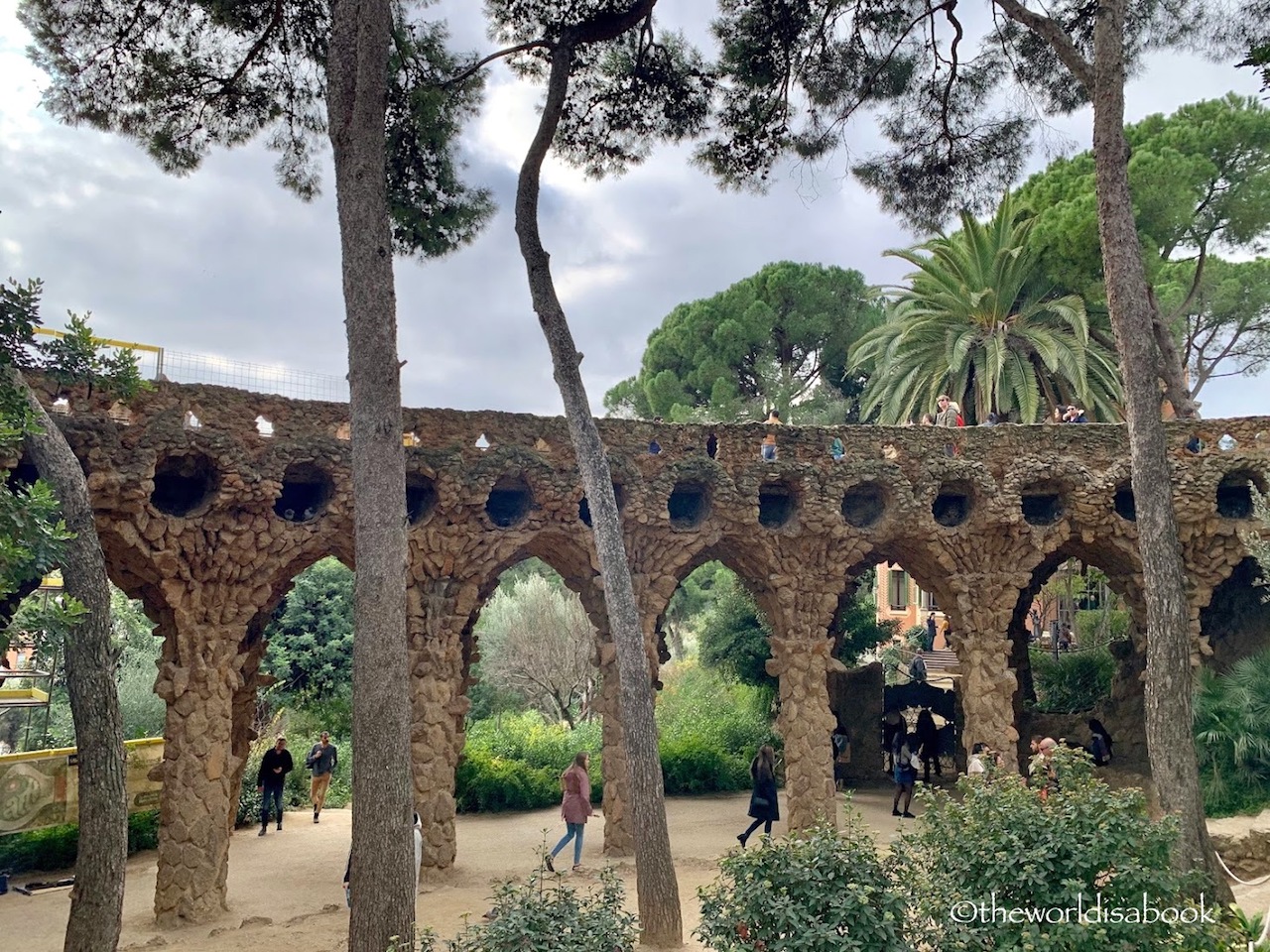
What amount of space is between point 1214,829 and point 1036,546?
165 inches

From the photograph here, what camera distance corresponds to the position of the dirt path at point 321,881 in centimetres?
958

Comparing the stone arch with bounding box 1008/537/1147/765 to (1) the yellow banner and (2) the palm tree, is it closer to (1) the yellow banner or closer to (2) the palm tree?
(2) the palm tree

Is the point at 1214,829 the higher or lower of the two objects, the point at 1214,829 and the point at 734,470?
the lower

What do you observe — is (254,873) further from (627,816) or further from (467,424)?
(467,424)

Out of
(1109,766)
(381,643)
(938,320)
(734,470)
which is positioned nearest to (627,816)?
(734,470)

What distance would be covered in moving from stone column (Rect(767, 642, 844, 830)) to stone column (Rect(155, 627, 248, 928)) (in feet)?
23.4

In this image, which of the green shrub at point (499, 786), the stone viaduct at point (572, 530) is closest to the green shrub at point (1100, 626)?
the stone viaduct at point (572, 530)

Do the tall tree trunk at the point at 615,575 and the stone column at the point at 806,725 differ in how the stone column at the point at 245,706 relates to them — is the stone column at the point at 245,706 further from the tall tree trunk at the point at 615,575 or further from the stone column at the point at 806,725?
the stone column at the point at 806,725

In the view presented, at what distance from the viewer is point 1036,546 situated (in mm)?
13727

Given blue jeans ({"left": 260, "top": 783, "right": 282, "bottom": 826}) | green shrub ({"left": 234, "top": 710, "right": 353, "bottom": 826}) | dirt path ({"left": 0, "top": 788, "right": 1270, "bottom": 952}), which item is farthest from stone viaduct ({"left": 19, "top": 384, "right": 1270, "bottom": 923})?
green shrub ({"left": 234, "top": 710, "right": 353, "bottom": 826})

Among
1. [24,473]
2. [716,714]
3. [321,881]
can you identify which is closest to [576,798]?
[321,881]

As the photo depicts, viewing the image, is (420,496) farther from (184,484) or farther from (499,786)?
(499,786)

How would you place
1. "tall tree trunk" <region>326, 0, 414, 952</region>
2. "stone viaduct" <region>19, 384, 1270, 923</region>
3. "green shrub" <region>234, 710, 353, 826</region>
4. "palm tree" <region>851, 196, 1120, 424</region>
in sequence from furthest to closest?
1. "palm tree" <region>851, 196, 1120, 424</region>
2. "green shrub" <region>234, 710, 353, 826</region>
3. "stone viaduct" <region>19, 384, 1270, 923</region>
4. "tall tree trunk" <region>326, 0, 414, 952</region>

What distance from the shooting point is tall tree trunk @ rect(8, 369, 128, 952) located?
6566 mm
